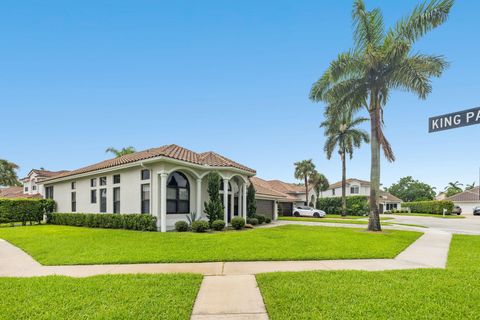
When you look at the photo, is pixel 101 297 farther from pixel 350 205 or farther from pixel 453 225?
pixel 350 205

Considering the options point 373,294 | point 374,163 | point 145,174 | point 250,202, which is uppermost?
point 374,163

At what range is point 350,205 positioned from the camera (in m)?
43.2

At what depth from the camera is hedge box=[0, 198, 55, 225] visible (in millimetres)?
19234

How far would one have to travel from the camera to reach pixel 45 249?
888 centimetres

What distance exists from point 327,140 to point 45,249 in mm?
31549

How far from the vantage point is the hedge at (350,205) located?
41.7 meters

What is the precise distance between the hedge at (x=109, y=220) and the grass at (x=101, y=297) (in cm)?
Answer: 822

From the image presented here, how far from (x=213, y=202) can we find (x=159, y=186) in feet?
10.1

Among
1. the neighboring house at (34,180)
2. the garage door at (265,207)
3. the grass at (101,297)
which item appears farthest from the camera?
the neighboring house at (34,180)

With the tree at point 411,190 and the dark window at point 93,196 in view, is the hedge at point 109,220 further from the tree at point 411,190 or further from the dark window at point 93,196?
the tree at point 411,190

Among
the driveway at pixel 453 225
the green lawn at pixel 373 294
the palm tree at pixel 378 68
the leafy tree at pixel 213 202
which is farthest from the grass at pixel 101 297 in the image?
the driveway at pixel 453 225

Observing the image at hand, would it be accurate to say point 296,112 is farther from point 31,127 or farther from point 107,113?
point 31,127

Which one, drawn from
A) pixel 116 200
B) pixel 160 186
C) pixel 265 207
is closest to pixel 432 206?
pixel 265 207

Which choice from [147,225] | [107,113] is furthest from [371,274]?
[107,113]
